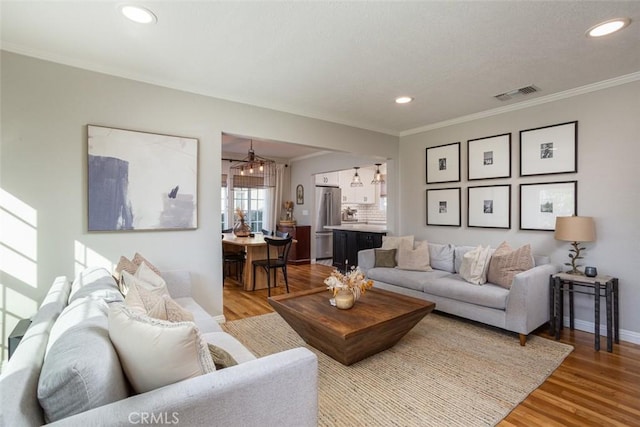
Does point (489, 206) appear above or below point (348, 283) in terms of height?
above

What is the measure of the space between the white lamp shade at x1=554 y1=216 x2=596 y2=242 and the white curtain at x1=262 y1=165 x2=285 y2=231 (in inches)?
235

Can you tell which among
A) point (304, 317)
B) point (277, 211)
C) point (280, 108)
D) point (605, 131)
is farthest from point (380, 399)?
point (277, 211)

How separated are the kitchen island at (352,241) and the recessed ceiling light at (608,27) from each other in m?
3.85

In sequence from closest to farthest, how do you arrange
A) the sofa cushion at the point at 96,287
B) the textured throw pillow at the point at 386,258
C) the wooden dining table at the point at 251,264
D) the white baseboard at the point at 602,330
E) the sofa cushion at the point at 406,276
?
1. the sofa cushion at the point at 96,287
2. the white baseboard at the point at 602,330
3. the sofa cushion at the point at 406,276
4. the textured throw pillow at the point at 386,258
5. the wooden dining table at the point at 251,264

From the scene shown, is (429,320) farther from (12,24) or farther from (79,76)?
(12,24)

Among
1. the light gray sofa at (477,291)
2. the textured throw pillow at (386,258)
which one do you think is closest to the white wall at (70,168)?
the textured throw pillow at (386,258)

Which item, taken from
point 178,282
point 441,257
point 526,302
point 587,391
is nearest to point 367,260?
point 441,257

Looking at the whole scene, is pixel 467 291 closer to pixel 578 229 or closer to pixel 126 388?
pixel 578 229

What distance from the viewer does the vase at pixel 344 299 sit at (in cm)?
274

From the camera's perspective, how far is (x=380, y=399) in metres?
2.13

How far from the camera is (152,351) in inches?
44.9

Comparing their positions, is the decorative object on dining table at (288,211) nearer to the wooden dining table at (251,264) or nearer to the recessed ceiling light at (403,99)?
the wooden dining table at (251,264)

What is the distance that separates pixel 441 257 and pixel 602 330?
1761 mm

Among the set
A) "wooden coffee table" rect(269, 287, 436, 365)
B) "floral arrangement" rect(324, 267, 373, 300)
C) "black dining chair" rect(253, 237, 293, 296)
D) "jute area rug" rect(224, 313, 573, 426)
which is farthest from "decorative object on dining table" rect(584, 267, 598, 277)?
"black dining chair" rect(253, 237, 293, 296)
